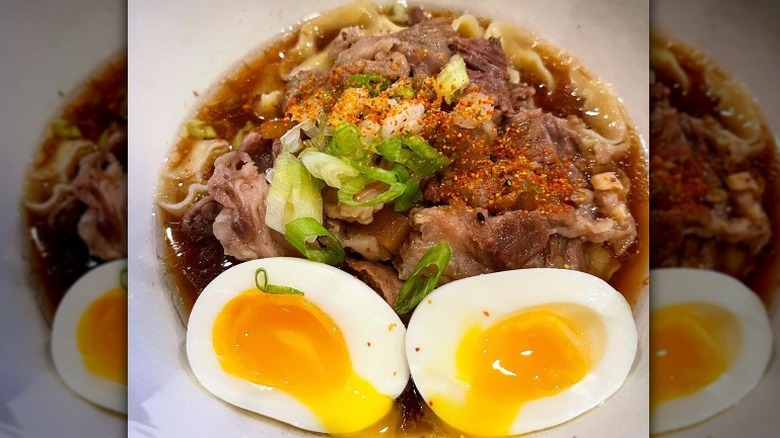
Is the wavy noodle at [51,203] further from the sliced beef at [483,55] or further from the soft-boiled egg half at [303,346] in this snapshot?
the sliced beef at [483,55]

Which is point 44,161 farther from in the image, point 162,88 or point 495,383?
A: point 495,383

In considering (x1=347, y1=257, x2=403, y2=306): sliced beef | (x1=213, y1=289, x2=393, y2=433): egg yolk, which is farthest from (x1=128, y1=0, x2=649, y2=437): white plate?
(x1=347, y1=257, x2=403, y2=306): sliced beef

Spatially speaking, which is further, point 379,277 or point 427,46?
point 427,46

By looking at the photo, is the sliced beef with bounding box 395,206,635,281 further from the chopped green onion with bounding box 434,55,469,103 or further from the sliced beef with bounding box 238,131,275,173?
the sliced beef with bounding box 238,131,275,173

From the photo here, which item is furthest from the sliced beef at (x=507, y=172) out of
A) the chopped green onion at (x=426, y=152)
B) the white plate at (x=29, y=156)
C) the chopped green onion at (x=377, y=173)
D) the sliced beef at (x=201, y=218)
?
the white plate at (x=29, y=156)

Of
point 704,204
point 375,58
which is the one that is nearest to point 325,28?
point 375,58

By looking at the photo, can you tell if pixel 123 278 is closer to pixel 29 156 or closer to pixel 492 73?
pixel 29 156
